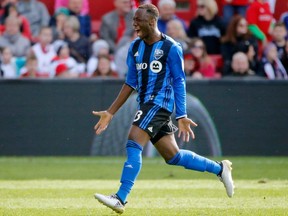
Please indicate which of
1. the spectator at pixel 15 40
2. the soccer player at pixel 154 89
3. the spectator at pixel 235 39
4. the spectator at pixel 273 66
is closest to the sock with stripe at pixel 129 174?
the soccer player at pixel 154 89

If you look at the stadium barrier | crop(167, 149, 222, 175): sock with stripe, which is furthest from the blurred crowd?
crop(167, 149, 222, 175): sock with stripe

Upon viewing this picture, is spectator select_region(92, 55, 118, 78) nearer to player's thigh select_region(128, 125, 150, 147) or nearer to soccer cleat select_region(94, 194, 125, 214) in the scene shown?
player's thigh select_region(128, 125, 150, 147)

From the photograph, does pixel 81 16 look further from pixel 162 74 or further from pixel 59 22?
pixel 162 74

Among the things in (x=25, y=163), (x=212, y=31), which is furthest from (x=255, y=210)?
(x=212, y=31)

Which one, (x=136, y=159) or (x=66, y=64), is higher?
(x=136, y=159)

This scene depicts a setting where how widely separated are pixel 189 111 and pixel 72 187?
14.3ft

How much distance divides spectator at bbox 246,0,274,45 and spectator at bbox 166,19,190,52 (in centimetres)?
155

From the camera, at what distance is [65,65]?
1647 cm

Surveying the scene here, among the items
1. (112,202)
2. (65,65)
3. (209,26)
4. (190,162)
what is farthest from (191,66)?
(112,202)

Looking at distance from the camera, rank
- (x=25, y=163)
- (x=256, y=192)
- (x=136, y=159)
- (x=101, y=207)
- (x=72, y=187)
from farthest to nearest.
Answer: (x=25, y=163) → (x=72, y=187) → (x=256, y=192) → (x=101, y=207) → (x=136, y=159)

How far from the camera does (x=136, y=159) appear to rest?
27.6 ft

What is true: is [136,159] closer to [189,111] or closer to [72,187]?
[72,187]

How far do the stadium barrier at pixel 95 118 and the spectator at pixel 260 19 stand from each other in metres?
3.01

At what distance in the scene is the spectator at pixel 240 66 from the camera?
52.7 feet
